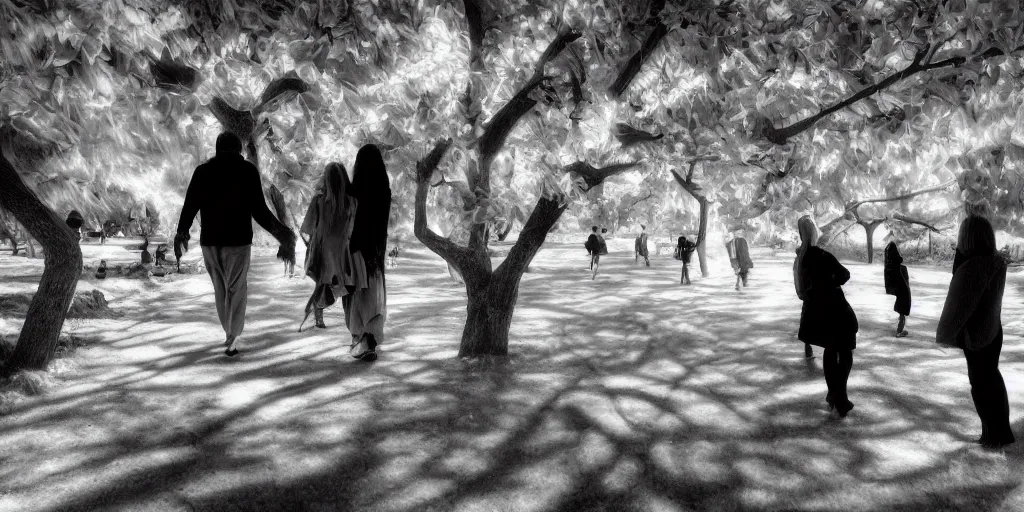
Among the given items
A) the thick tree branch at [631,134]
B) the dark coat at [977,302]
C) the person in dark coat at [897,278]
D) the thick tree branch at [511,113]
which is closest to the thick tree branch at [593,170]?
the thick tree branch at [631,134]

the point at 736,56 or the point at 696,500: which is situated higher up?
the point at 736,56

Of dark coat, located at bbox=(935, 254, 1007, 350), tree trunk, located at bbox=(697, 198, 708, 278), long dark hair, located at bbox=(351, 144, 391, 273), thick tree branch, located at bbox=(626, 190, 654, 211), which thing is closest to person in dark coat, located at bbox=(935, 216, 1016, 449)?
dark coat, located at bbox=(935, 254, 1007, 350)

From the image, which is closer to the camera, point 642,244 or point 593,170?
point 593,170

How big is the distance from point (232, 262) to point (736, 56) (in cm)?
472

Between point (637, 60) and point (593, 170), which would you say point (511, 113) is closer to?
point (593, 170)

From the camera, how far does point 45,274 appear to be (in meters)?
5.71

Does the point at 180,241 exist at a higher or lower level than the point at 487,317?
higher

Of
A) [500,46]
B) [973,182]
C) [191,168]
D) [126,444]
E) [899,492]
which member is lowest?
[899,492]

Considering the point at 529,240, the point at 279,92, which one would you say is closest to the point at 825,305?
the point at 529,240

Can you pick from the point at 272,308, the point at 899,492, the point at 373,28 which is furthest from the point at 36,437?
the point at 272,308

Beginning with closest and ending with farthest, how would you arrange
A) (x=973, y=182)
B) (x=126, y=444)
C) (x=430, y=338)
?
(x=126, y=444) < (x=973, y=182) < (x=430, y=338)

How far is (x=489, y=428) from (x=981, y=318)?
3.64 meters

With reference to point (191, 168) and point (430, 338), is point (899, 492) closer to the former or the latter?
point (430, 338)

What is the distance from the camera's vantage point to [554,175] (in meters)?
6.43
